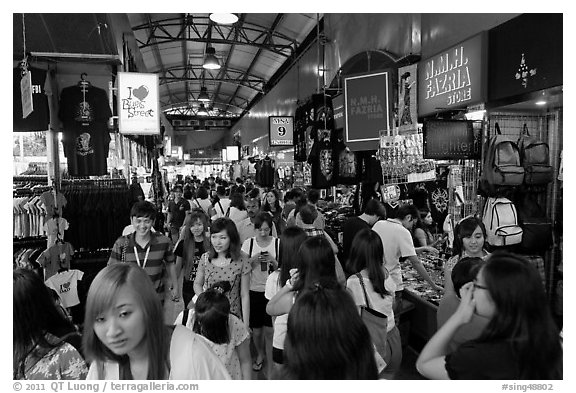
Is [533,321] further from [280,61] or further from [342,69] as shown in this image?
[280,61]

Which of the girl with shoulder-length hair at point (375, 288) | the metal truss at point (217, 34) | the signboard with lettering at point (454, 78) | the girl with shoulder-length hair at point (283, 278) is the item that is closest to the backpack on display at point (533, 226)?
the signboard with lettering at point (454, 78)

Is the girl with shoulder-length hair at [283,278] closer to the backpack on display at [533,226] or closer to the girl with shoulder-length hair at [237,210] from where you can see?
the backpack on display at [533,226]

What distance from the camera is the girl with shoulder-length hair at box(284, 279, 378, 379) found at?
1.46 metres

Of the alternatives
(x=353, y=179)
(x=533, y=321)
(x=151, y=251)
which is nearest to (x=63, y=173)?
(x=151, y=251)

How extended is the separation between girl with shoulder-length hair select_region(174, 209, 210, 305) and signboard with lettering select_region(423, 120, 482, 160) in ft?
7.33

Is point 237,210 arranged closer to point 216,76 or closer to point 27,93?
point 27,93

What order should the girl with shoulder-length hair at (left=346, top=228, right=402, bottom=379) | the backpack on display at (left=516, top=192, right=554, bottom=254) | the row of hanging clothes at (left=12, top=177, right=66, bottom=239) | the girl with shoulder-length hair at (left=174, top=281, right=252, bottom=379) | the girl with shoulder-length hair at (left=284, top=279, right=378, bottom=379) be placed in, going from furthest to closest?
the row of hanging clothes at (left=12, top=177, right=66, bottom=239) → the backpack on display at (left=516, top=192, right=554, bottom=254) → the girl with shoulder-length hair at (left=346, top=228, right=402, bottom=379) → the girl with shoulder-length hair at (left=174, top=281, right=252, bottom=379) → the girl with shoulder-length hair at (left=284, top=279, right=378, bottom=379)

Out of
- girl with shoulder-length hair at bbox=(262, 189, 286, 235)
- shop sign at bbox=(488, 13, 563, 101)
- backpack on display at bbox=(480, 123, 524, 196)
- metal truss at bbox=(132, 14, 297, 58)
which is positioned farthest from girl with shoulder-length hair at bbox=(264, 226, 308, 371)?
metal truss at bbox=(132, 14, 297, 58)

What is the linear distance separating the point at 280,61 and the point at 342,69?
8.13 metres

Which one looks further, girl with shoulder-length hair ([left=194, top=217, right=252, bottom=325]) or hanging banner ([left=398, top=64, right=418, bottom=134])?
hanging banner ([left=398, top=64, right=418, bottom=134])

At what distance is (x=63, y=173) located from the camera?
224 inches

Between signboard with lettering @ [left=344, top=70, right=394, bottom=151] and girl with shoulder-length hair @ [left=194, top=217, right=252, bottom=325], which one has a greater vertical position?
signboard with lettering @ [left=344, top=70, right=394, bottom=151]

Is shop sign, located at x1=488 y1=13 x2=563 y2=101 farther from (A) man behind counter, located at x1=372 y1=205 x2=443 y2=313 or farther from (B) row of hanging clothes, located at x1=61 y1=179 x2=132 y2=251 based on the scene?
(B) row of hanging clothes, located at x1=61 y1=179 x2=132 y2=251

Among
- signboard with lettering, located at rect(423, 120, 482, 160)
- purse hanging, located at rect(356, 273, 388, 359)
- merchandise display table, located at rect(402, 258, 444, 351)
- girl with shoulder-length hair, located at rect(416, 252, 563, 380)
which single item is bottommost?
merchandise display table, located at rect(402, 258, 444, 351)
